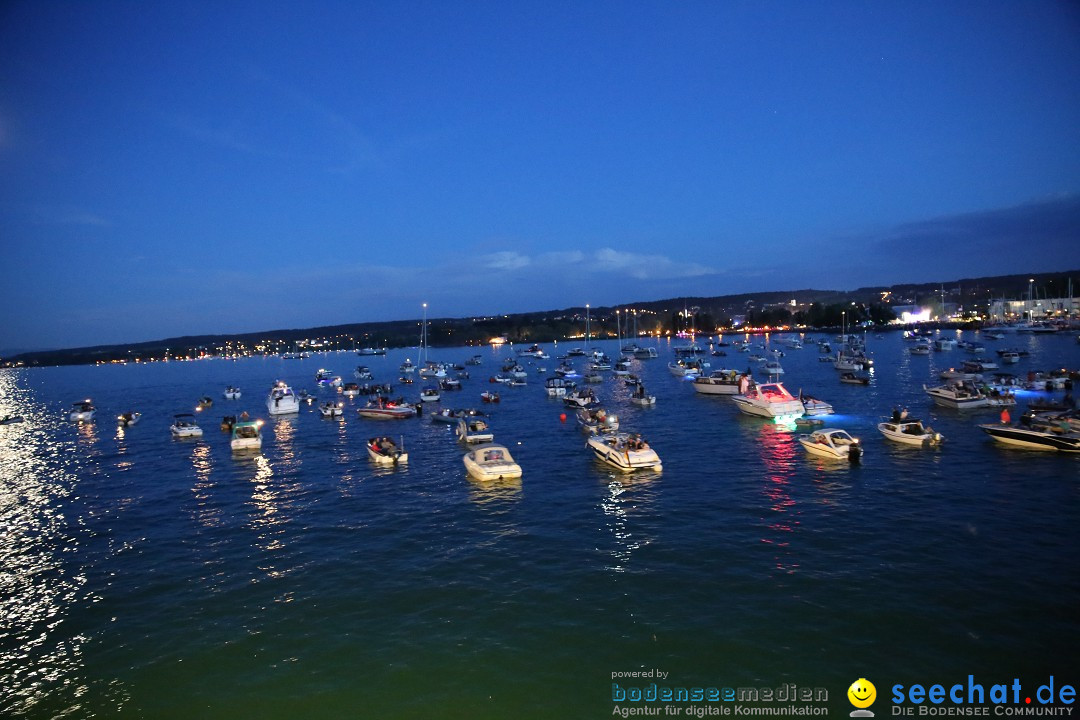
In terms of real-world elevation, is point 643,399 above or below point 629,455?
below

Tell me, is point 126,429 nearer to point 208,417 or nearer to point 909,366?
point 208,417

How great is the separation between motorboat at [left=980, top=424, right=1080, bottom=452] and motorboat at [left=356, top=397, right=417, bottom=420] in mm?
47450

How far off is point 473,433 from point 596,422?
9660mm

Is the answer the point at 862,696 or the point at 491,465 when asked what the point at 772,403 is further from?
the point at 862,696

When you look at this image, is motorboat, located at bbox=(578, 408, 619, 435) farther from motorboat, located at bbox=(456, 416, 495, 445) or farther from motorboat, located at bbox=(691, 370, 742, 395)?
motorboat, located at bbox=(691, 370, 742, 395)

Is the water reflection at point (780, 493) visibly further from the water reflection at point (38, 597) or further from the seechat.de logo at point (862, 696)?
the water reflection at point (38, 597)

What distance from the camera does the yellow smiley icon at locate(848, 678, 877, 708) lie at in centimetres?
1223

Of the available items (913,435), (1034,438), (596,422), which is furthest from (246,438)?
(1034,438)

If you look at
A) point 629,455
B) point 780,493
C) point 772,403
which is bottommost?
point 780,493

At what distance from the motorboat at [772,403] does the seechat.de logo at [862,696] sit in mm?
37662

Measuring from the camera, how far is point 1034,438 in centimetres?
3281

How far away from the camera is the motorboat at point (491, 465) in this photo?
102 feet

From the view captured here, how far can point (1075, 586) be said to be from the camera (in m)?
16.7

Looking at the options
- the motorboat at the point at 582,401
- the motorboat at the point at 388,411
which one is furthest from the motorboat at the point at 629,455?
the motorboat at the point at 388,411
